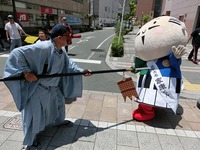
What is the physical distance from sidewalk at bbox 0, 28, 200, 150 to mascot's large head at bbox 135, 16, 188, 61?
130 cm

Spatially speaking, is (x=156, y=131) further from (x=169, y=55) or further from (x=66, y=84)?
(x=66, y=84)

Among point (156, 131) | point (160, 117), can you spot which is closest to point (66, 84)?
point (156, 131)

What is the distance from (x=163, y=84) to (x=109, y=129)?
122 cm

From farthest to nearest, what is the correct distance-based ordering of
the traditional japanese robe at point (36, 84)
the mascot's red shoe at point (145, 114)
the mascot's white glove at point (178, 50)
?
the mascot's red shoe at point (145, 114) → the mascot's white glove at point (178, 50) → the traditional japanese robe at point (36, 84)

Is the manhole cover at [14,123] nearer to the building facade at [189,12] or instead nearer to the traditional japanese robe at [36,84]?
the traditional japanese robe at [36,84]

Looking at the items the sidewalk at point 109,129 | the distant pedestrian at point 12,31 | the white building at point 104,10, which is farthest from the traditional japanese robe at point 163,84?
the white building at point 104,10

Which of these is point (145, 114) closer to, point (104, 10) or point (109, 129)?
point (109, 129)

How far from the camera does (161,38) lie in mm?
2957

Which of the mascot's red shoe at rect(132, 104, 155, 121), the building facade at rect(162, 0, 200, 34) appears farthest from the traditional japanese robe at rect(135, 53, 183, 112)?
the building facade at rect(162, 0, 200, 34)

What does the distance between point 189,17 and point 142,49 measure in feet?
48.0

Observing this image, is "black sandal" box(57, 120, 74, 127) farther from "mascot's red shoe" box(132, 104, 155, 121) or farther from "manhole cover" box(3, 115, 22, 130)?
"mascot's red shoe" box(132, 104, 155, 121)

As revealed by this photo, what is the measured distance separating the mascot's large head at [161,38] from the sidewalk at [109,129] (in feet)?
4.25

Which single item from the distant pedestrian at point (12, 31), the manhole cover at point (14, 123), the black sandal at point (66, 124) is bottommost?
the manhole cover at point (14, 123)

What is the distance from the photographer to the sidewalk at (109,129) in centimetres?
267
